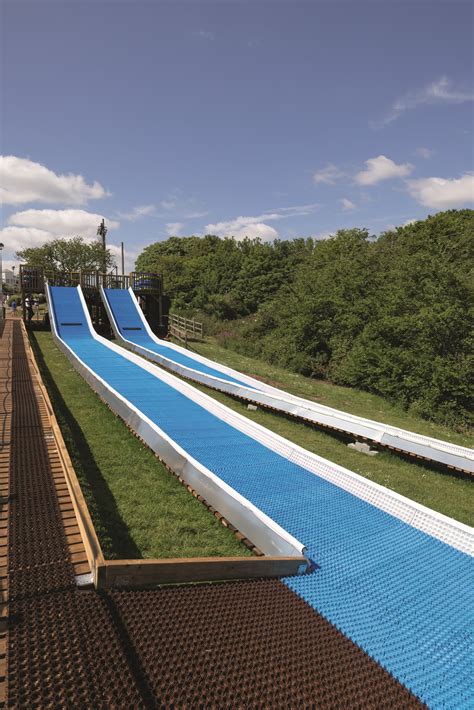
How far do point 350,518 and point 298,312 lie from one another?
15620 mm

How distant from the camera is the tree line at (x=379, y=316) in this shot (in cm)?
1258

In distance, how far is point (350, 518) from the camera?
14.5 ft

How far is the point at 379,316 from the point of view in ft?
50.6

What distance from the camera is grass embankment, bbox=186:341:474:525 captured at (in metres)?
5.84

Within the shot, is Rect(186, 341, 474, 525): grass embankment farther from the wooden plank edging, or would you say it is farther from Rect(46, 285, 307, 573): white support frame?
the wooden plank edging

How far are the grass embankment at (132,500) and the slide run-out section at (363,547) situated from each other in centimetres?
40

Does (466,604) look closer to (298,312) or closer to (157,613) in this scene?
(157,613)

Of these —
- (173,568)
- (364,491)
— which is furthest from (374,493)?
(173,568)

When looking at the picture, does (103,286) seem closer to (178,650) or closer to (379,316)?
(379,316)

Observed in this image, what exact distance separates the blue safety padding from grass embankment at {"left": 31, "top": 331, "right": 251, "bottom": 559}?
20.6ft

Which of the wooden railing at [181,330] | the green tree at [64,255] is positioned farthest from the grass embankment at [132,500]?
the green tree at [64,255]

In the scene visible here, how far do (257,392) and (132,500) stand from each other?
5.31 m

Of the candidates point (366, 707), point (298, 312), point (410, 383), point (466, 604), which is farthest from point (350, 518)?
point (298, 312)

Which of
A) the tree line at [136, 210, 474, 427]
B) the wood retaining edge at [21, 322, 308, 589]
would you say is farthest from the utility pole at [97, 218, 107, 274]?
the wood retaining edge at [21, 322, 308, 589]
